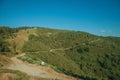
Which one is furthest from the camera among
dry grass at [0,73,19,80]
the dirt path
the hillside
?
the hillside

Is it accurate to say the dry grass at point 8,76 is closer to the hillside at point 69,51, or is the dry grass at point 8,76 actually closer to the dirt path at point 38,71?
the dirt path at point 38,71

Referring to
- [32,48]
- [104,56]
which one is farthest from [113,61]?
[32,48]

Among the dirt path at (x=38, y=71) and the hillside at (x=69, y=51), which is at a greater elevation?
the dirt path at (x=38, y=71)

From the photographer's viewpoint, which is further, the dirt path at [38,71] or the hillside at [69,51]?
the hillside at [69,51]

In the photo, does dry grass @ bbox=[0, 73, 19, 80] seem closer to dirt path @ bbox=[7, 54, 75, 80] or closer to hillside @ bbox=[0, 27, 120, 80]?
dirt path @ bbox=[7, 54, 75, 80]

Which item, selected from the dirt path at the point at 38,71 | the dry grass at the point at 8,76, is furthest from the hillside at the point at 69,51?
the dry grass at the point at 8,76

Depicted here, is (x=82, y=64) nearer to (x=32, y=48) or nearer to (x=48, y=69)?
(x=32, y=48)

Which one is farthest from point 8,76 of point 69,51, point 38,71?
Result: point 69,51

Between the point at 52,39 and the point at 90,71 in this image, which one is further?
the point at 52,39

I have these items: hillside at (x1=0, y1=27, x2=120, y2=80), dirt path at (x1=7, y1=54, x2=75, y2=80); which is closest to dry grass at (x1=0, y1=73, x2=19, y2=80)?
dirt path at (x1=7, y1=54, x2=75, y2=80)

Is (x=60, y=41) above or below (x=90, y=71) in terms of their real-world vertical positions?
above

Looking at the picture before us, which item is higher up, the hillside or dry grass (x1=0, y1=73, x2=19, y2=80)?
dry grass (x1=0, y1=73, x2=19, y2=80)
